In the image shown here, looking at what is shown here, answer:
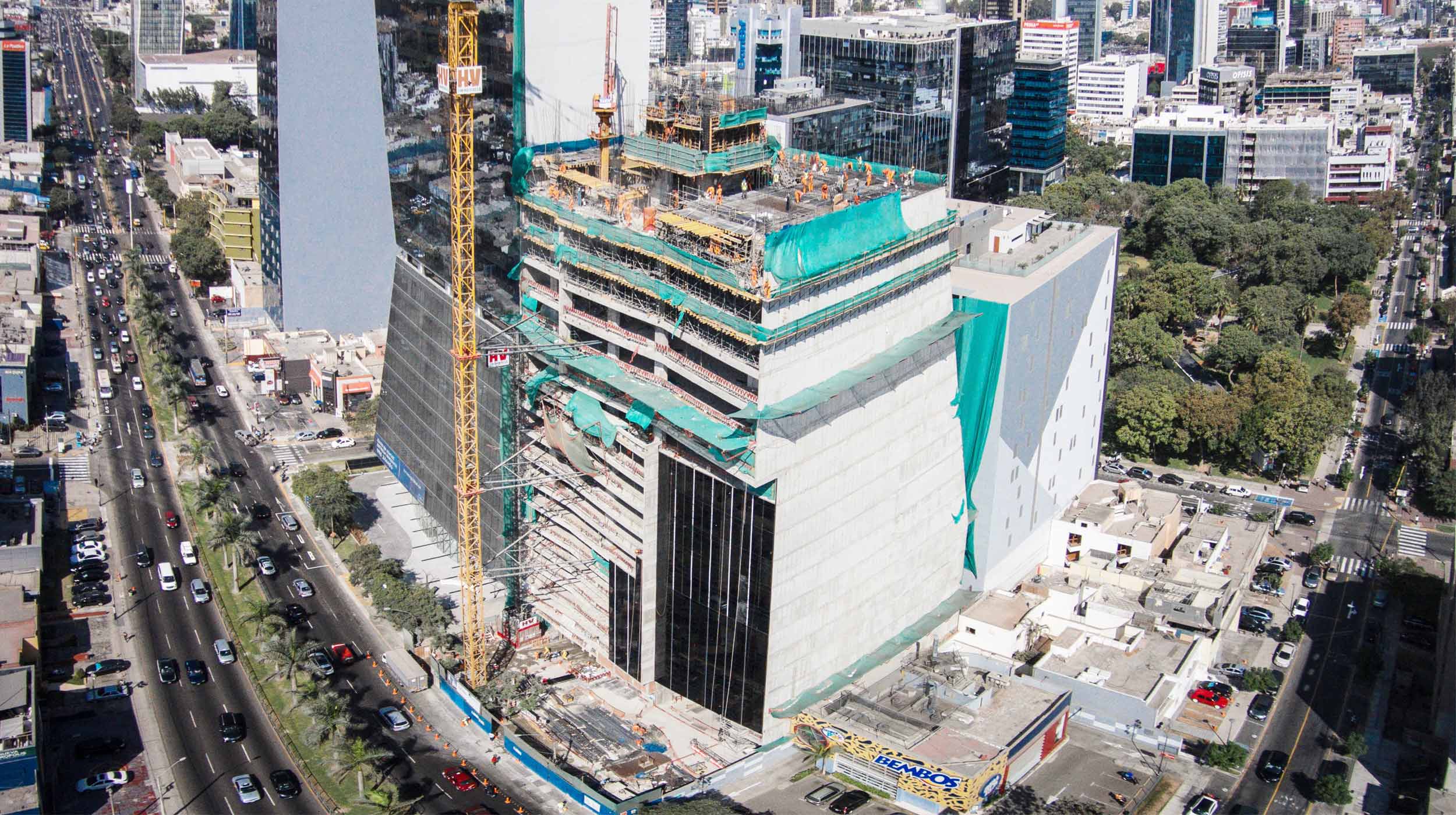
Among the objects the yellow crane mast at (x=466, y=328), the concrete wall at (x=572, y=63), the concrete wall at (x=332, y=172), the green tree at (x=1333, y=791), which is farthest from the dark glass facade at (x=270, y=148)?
the green tree at (x=1333, y=791)

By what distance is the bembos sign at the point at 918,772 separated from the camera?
328 ft

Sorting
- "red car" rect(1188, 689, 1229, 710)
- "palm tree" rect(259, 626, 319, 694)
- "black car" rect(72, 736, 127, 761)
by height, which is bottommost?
"black car" rect(72, 736, 127, 761)

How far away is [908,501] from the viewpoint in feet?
376

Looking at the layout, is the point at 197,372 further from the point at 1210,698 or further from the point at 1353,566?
the point at 1353,566

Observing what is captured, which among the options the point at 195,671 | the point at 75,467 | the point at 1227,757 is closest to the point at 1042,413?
the point at 1227,757

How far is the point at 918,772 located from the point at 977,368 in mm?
34608

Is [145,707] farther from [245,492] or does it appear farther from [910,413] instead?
[910,413]

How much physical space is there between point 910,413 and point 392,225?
299 ft

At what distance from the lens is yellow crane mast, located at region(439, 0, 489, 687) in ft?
348

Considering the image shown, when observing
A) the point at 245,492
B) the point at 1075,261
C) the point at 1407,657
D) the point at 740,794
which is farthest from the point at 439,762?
the point at 1407,657

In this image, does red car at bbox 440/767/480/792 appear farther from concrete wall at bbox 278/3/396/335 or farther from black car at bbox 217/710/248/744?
concrete wall at bbox 278/3/396/335

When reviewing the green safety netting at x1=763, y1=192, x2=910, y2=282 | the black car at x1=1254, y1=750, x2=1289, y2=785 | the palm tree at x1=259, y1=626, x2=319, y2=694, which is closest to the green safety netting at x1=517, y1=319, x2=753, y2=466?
the green safety netting at x1=763, y1=192, x2=910, y2=282

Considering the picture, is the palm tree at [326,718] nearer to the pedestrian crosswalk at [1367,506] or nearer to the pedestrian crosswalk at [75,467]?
the pedestrian crosswalk at [75,467]

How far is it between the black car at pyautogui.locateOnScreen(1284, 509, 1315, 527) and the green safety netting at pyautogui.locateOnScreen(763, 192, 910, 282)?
6787cm
